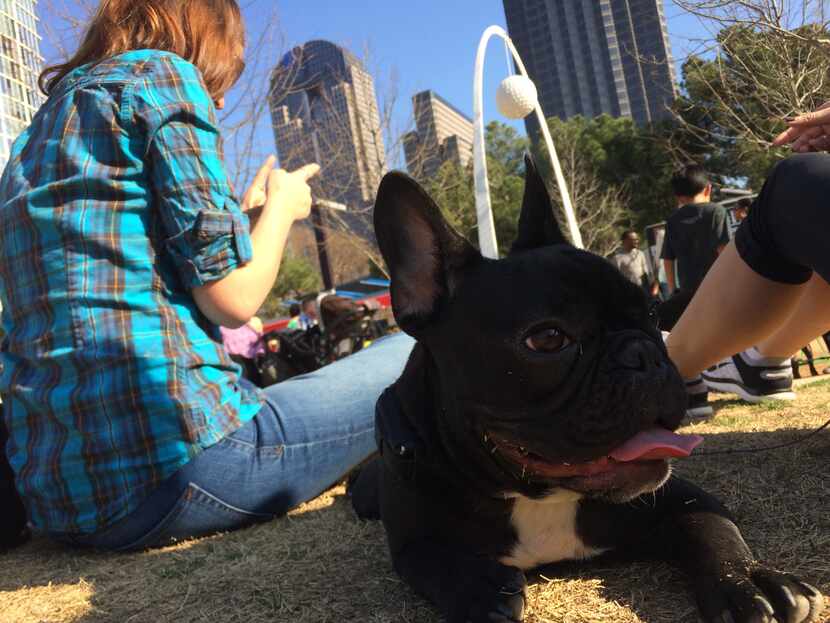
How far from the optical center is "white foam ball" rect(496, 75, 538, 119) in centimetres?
1444

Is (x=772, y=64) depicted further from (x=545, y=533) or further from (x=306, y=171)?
(x=545, y=533)

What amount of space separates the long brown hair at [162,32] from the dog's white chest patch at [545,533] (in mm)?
2106

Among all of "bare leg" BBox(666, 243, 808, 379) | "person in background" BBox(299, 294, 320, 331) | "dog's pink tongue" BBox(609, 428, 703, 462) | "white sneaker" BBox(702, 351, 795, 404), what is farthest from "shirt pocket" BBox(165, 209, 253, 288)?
"person in background" BBox(299, 294, 320, 331)

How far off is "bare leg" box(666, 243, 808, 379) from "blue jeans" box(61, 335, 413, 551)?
1274 millimetres

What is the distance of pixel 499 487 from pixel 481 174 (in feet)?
48.5

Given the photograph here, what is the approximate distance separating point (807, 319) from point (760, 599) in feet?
5.08

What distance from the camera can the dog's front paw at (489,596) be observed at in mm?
1419

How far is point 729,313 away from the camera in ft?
7.48

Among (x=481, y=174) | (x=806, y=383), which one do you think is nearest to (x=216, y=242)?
(x=806, y=383)

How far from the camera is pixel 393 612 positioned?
170 cm

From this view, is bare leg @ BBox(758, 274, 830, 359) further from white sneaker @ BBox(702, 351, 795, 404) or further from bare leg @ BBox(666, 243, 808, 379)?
white sneaker @ BBox(702, 351, 795, 404)

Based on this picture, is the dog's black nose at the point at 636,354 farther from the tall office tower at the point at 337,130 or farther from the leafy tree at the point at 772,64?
the tall office tower at the point at 337,130

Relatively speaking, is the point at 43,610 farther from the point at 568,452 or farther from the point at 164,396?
the point at 568,452

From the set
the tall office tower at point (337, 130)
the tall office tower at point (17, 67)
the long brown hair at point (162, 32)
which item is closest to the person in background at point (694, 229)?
the long brown hair at point (162, 32)
